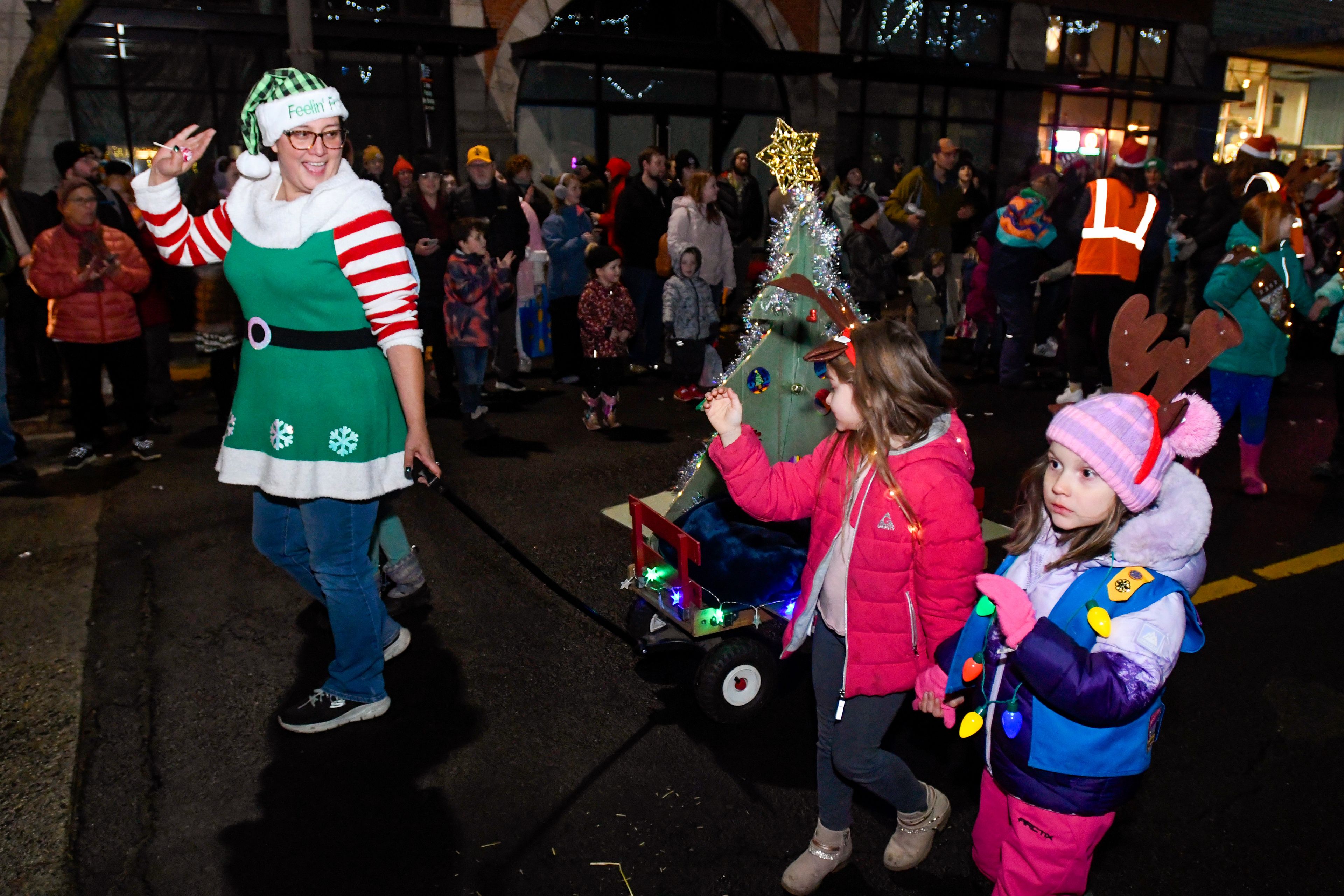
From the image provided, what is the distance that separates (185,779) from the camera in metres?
3.54

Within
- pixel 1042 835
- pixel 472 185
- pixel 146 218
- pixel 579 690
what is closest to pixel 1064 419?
pixel 1042 835

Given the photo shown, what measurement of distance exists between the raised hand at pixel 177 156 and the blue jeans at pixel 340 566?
3.82ft

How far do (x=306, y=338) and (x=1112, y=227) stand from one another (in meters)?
7.00

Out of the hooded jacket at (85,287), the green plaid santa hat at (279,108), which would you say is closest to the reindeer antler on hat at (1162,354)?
the green plaid santa hat at (279,108)

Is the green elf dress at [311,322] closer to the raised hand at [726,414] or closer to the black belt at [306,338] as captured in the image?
the black belt at [306,338]

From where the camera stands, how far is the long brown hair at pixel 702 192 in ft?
29.7

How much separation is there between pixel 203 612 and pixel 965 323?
805 cm

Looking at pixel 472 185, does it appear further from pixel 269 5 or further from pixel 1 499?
pixel 269 5

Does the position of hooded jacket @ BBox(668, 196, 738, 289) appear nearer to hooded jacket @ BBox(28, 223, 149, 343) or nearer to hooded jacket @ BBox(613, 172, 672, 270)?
hooded jacket @ BBox(613, 172, 672, 270)

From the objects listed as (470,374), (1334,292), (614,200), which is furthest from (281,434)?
(614,200)

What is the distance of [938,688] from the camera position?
259 centimetres

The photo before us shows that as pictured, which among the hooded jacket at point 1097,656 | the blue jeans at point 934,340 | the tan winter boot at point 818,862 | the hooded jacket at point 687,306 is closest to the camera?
the hooded jacket at point 1097,656

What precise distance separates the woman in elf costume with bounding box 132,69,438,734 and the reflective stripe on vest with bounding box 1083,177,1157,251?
6.70 m

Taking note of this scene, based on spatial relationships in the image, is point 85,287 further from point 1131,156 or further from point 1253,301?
point 1131,156
